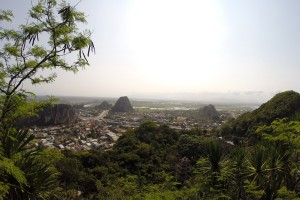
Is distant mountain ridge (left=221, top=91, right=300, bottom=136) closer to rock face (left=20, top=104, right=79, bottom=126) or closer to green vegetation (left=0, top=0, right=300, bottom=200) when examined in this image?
green vegetation (left=0, top=0, right=300, bottom=200)

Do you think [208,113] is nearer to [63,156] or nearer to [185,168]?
[185,168]

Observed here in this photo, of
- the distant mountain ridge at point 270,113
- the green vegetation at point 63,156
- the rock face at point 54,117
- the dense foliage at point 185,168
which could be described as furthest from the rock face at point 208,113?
the green vegetation at point 63,156

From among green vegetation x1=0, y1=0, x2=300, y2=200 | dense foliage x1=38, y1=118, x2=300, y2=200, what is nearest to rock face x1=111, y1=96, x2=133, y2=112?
dense foliage x1=38, y1=118, x2=300, y2=200

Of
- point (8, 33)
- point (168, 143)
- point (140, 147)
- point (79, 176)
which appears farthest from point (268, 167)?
point (168, 143)

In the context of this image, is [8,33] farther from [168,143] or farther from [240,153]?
[168,143]

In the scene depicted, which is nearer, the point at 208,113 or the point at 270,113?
the point at 270,113

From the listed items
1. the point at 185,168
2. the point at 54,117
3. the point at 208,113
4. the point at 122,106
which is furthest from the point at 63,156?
the point at 122,106
